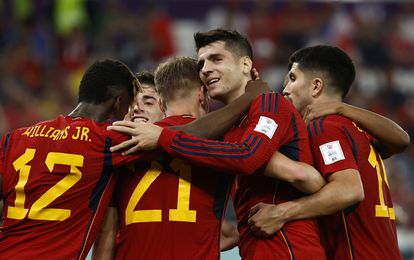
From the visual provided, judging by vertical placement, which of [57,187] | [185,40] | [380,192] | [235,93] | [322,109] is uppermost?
[185,40]

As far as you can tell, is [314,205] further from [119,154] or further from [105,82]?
[105,82]

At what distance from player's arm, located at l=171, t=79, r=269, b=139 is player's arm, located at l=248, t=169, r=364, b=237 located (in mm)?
537

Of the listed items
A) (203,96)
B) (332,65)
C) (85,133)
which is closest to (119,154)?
(85,133)

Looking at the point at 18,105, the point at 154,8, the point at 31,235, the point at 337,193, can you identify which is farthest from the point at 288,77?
the point at 154,8

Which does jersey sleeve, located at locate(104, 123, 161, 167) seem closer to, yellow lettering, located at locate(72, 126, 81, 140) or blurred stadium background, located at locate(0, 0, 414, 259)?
yellow lettering, located at locate(72, 126, 81, 140)

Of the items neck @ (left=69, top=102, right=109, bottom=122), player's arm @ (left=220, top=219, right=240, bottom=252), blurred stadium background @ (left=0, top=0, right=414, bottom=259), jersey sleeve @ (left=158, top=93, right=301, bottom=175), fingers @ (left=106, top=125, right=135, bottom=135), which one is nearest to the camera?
jersey sleeve @ (left=158, top=93, right=301, bottom=175)

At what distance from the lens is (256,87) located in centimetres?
489

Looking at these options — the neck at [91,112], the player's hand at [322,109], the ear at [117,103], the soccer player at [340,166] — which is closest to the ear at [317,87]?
the soccer player at [340,166]

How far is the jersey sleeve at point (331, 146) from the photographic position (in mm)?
4621

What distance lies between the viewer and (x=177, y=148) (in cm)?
446

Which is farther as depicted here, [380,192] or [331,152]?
[380,192]

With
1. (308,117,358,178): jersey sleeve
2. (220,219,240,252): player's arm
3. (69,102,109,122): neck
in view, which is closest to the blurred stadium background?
(220,219,240,252): player's arm

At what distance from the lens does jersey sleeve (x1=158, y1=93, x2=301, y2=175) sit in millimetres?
4434

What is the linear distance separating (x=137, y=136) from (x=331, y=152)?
1153mm
